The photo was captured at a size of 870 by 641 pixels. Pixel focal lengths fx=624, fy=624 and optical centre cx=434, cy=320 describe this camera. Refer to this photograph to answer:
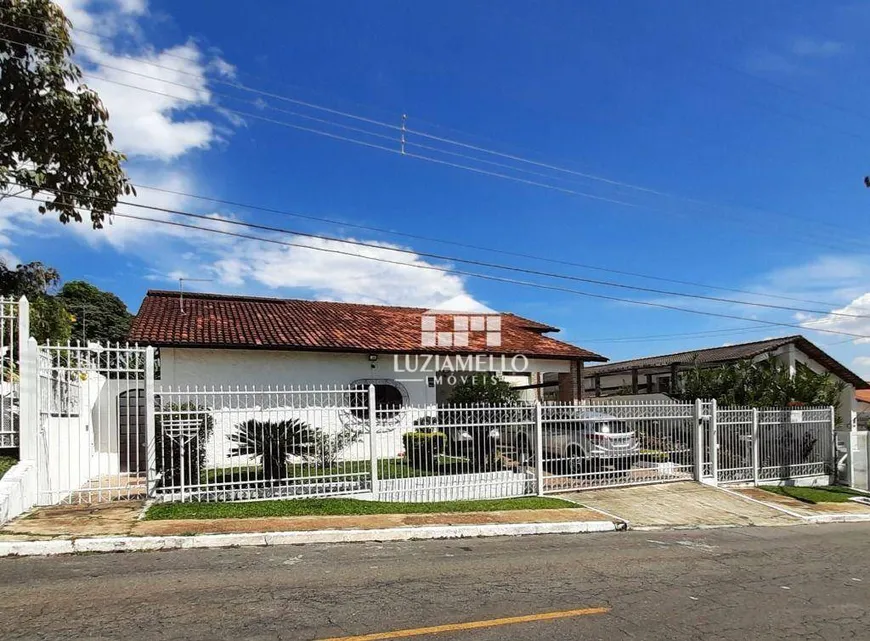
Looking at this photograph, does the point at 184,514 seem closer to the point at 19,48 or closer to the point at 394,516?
the point at 394,516

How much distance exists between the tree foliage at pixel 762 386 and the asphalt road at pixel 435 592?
12.0m

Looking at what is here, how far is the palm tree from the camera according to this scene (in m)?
10.5

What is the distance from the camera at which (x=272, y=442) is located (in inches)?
413

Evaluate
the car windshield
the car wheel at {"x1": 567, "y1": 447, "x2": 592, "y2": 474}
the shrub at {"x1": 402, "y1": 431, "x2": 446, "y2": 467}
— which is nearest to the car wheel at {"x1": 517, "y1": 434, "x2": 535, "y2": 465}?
the car wheel at {"x1": 567, "y1": 447, "x2": 592, "y2": 474}

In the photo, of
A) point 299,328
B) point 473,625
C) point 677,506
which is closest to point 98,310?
point 299,328

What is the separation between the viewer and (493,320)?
78.6 ft

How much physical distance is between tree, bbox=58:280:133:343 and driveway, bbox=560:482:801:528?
33.3 m

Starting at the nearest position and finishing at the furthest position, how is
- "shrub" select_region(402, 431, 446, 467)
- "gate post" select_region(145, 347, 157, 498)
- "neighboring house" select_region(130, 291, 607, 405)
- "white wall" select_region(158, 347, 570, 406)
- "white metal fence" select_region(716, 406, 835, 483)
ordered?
1. "gate post" select_region(145, 347, 157, 498)
2. "shrub" select_region(402, 431, 446, 467)
3. "white metal fence" select_region(716, 406, 835, 483)
4. "white wall" select_region(158, 347, 570, 406)
5. "neighboring house" select_region(130, 291, 607, 405)

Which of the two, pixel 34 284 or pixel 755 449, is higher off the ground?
pixel 34 284

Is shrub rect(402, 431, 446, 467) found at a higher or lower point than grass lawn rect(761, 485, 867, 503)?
higher

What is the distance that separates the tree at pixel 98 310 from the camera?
123ft

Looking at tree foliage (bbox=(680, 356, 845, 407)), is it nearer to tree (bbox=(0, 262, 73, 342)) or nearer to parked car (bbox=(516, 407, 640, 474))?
parked car (bbox=(516, 407, 640, 474))

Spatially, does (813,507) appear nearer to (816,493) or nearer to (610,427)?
(816,493)

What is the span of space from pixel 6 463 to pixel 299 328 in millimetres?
10610
